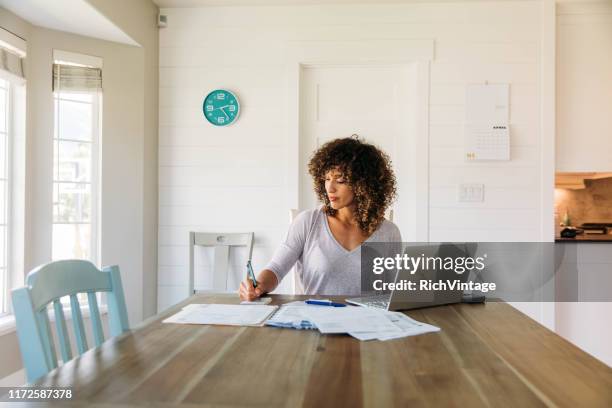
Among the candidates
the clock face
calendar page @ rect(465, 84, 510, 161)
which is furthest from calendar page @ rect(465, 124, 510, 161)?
the clock face

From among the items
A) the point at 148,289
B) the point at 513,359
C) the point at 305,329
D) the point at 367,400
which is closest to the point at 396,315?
the point at 305,329

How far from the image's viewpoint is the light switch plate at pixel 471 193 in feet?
11.2

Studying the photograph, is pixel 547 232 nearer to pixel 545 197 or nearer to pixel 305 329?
pixel 545 197

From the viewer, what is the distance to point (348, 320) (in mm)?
1316

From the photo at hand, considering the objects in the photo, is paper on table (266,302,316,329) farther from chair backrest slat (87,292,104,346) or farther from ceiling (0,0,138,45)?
ceiling (0,0,138,45)

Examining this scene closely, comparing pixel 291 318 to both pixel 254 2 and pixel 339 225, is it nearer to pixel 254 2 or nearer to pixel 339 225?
pixel 339 225

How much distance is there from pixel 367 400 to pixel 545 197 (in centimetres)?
302

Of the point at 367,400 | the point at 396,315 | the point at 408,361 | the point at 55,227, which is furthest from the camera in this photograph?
the point at 55,227

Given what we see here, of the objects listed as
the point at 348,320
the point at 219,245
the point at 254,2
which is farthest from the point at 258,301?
the point at 254,2

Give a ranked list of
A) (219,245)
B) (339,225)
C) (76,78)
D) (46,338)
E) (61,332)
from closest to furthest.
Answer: (46,338)
(61,332)
(339,225)
(76,78)
(219,245)

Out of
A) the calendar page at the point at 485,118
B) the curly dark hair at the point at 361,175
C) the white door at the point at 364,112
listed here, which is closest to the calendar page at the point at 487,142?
the calendar page at the point at 485,118

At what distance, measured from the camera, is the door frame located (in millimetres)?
3418

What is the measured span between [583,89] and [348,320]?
3.02 m

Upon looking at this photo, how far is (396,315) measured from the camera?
4.62 feet
